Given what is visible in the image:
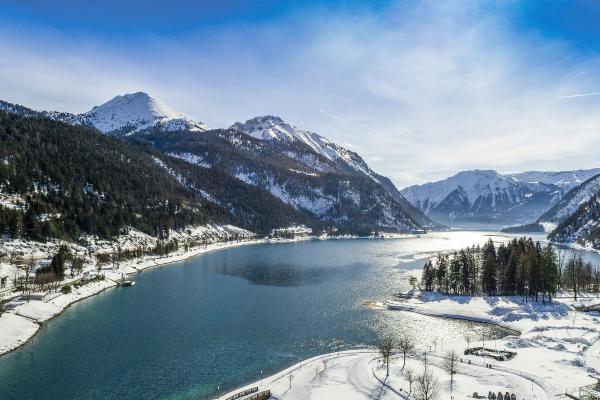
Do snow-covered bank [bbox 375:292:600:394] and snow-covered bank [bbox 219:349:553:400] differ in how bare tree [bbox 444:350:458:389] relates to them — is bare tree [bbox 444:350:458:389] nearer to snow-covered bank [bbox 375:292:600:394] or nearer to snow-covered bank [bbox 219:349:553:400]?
snow-covered bank [bbox 219:349:553:400]

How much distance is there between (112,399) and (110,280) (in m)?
93.9

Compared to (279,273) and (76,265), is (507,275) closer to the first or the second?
(279,273)

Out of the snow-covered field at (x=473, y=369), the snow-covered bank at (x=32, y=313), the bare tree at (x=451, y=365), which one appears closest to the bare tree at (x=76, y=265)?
the snow-covered bank at (x=32, y=313)

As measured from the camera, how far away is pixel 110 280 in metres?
146

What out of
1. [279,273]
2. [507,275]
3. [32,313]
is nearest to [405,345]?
[507,275]

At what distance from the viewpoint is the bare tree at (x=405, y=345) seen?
71.1 metres

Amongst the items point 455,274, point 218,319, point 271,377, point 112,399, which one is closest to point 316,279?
point 455,274

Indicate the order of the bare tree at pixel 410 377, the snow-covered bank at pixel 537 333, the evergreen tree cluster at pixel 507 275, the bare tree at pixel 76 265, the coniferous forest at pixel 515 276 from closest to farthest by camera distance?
the bare tree at pixel 410 377 → the snow-covered bank at pixel 537 333 → the evergreen tree cluster at pixel 507 275 → the coniferous forest at pixel 515 276 → the bare tree at pixel 76 265

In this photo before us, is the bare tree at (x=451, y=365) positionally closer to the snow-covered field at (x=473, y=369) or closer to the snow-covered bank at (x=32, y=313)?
the snow-covered field at (x=473, y=369)

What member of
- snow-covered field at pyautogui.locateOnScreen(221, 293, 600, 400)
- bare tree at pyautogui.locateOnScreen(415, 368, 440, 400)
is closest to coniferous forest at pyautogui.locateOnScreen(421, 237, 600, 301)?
snow-covered field at pyautogui.locateOnScreen(221, 293, 600, 400)

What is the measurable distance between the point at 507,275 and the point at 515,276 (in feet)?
6.91

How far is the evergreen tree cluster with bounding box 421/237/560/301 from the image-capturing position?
119 m

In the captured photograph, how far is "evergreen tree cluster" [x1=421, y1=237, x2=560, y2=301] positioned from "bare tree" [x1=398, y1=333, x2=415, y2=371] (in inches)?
1816

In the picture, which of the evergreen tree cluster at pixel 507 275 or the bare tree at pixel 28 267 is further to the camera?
the bare tree at pixel 28 267
